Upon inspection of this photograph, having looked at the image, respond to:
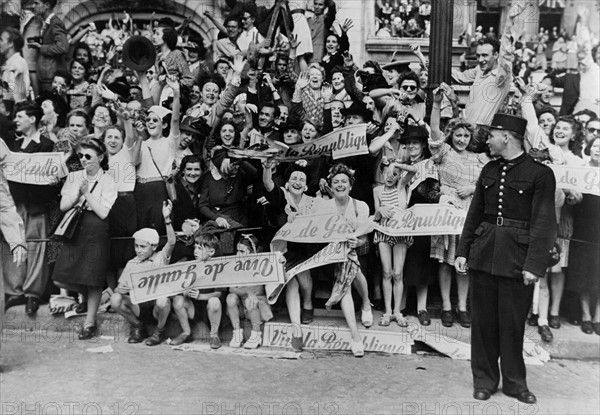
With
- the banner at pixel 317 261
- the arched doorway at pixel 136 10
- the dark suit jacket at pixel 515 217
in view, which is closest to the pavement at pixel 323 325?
the banner at pixel 317 261

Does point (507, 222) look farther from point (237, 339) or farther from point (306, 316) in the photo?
point (237, 339)

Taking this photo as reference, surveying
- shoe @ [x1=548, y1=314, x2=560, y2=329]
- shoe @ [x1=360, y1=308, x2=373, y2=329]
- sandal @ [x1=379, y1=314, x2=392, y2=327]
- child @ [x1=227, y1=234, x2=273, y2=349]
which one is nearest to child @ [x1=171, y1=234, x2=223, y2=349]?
child @ [x1=227, y1=234, x2=273, y2=349]

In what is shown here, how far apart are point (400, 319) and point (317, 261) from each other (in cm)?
82

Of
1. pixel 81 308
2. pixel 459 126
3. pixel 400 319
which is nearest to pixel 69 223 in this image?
pixel 81 308

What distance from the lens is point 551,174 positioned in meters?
4.08

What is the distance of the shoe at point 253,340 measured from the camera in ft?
16.3

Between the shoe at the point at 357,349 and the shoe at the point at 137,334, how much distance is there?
5.54ft

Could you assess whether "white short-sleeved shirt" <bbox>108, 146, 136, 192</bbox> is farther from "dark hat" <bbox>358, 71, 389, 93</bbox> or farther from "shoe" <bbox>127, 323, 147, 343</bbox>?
"dark hat" <bbox>358, 71, 389, 93</bbox>

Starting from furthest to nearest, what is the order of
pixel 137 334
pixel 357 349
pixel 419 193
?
pixel 419 193
pixel 137 334
pixel 357 349

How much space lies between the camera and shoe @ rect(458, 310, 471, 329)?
504cm

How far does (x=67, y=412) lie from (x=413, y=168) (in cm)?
311

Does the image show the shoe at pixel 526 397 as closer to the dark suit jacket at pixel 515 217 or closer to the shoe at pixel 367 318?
the dark suit jacket at pixel 515 217

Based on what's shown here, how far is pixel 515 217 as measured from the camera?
4.15 meters

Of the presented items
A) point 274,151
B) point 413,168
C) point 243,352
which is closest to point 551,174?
point 413,168
